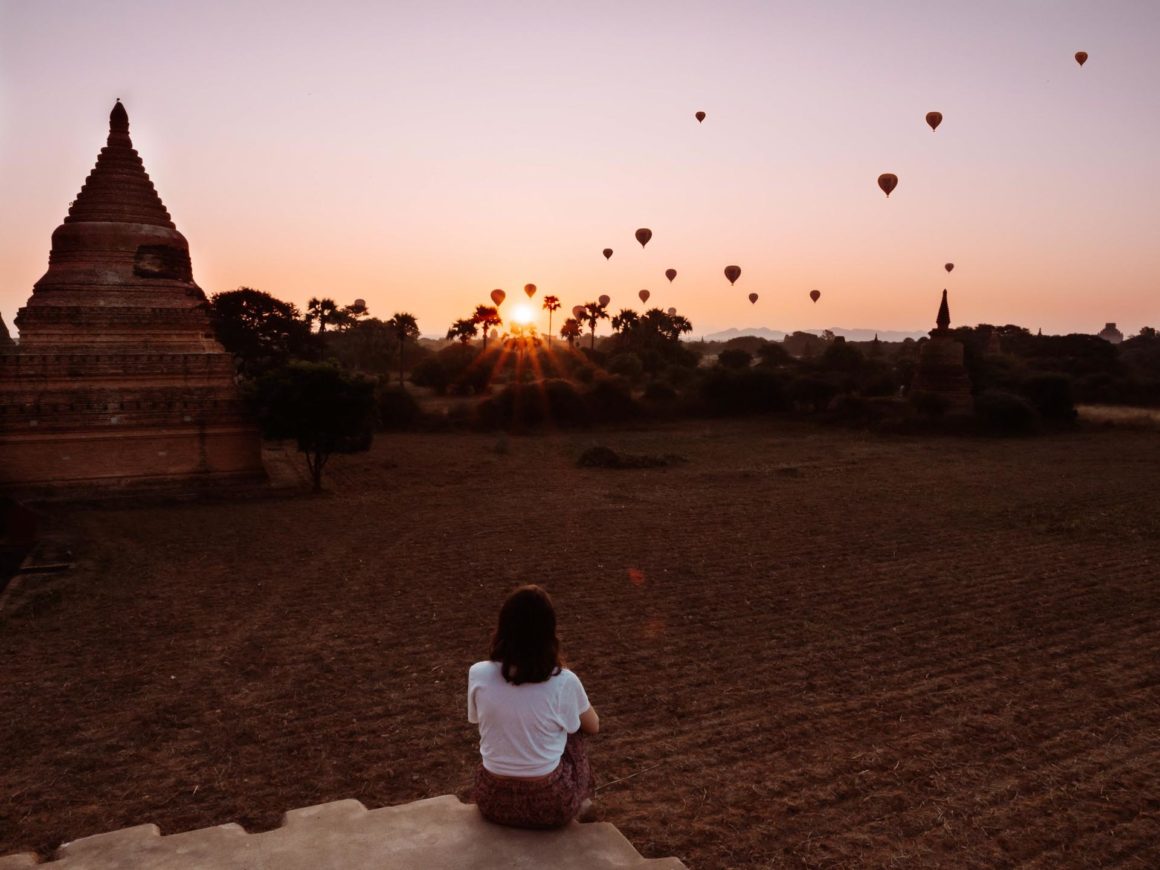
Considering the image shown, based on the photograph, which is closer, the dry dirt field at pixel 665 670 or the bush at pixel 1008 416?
the dry dirt field at pixel 665 670

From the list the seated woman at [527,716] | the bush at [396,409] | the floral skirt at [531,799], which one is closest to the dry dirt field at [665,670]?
the floral skirt at [531,799]

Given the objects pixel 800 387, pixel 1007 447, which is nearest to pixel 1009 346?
pixel 800 387

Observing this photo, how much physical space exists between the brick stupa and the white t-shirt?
52.4ft

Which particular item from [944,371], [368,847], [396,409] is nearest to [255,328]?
[396,409]

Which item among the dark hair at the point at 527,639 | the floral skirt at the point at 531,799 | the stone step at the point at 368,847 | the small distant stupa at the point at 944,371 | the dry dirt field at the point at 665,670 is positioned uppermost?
the small distant stupa at the point at 944,371

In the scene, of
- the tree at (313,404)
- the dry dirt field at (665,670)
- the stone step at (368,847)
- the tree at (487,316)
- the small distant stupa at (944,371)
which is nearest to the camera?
the stone step at (368,847)

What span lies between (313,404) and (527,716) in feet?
47.7

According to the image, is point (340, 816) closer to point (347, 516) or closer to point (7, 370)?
point (347, 516)

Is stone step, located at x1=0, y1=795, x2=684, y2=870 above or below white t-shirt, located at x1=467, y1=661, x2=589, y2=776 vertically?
below

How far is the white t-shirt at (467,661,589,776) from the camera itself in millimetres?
4117

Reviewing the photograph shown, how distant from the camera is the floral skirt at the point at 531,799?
415 centimetres

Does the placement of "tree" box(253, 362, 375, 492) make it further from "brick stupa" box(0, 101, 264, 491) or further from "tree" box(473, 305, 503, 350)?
"tree" box(473, 305, 503, 350)

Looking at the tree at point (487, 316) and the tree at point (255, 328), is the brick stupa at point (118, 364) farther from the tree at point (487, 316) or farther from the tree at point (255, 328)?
the tree at point (487, 316)

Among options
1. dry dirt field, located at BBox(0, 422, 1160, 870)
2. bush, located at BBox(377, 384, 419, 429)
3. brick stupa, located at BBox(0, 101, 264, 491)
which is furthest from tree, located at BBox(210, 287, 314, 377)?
dry dirt field, located at BBox(0, 422, 1160, 870)
